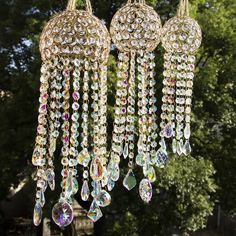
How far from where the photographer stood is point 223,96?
6172 mm

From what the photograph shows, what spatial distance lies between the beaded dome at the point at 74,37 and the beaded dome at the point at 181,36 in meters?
0.37

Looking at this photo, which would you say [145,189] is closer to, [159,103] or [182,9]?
[182,9]

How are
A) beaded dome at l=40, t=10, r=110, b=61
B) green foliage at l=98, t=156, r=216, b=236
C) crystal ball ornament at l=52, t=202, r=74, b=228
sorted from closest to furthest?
crystal ball ornament at l=52, t=202, r=74, b=228 → beaded dome at l=40, t=10, r=110, b=61 → green foliage at l=98, t=156, r=216, b=236

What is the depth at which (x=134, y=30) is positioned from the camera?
6.52 ft

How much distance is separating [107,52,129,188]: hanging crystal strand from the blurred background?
3029 millimetres

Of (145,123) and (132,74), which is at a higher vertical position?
(132,74)

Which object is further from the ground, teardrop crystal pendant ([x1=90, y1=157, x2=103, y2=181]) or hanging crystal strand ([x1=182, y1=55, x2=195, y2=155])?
hanging crystal strand ([x1=182, y1=55, x2=195, y2=155])

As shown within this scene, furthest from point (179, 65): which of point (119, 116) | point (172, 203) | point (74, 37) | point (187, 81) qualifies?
point (172, 203)

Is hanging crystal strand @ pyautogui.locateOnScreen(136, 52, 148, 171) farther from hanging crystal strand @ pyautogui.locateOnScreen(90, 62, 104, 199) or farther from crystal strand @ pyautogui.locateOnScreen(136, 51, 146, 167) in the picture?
hanging crystal strand @ pyautogui.locateOnScreen(90, 62, 104, 199)

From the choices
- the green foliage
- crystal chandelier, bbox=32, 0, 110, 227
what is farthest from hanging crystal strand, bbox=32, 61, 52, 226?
the green foliage

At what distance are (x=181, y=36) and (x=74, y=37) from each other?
557 mm

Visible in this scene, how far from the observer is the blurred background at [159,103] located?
5.65 meters

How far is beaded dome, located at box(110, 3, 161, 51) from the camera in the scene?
6.51ft

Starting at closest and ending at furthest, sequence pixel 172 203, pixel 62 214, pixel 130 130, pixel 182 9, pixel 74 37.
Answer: pixel 62 214, pixel 74 37, pixel 130 130, pixel 182 9, pixel 172 203
